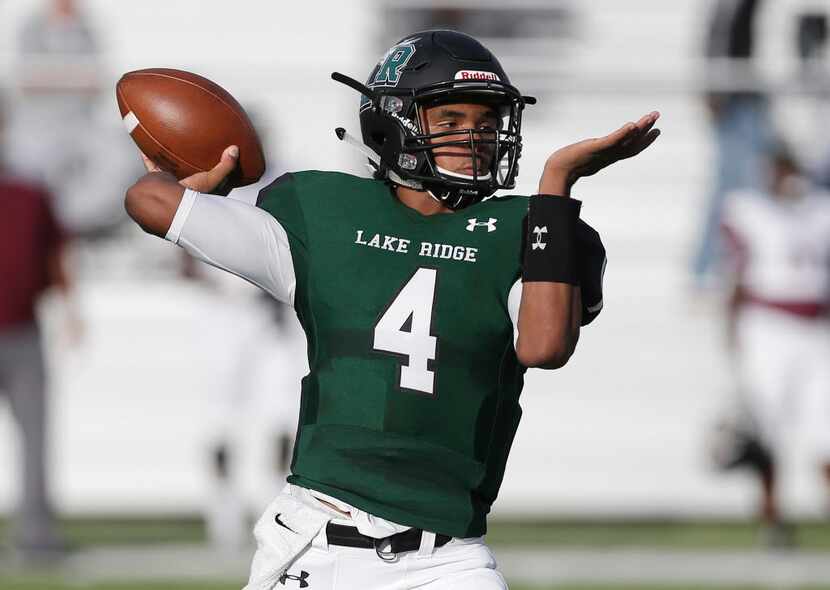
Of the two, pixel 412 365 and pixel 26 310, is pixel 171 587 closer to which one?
pixel 26 310

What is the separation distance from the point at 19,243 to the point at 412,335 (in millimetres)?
4970

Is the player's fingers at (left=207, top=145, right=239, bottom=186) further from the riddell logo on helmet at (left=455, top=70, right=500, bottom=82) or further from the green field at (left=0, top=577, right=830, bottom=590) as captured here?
the green field at (left=0, top=577, right=830, bottom=590)

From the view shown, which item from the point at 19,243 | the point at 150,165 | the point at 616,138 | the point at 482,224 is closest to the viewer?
the point at 616,138

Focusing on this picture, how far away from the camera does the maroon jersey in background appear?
7.68 meters

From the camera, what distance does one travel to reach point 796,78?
8922 millimetres

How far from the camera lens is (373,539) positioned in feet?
10.2

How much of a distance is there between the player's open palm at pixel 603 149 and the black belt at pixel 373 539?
0.76 metres

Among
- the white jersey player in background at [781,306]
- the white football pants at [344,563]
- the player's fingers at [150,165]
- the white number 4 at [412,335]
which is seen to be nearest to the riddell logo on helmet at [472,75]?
the white number 4 at [412,335]

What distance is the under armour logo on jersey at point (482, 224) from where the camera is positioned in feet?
10.6

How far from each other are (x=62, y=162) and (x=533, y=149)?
8.93 ft

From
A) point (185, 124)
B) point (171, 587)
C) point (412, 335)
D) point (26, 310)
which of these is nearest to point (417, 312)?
point (412, 335)

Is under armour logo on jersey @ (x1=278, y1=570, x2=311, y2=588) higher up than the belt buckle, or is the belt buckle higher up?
the belt buckle

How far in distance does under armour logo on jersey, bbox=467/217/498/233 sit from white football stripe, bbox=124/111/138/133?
0.83 metres

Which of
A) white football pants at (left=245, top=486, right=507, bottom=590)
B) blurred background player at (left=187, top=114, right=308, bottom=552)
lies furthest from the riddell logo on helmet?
blurred background player at (left=187, top=114, right=308, bottom=552)
